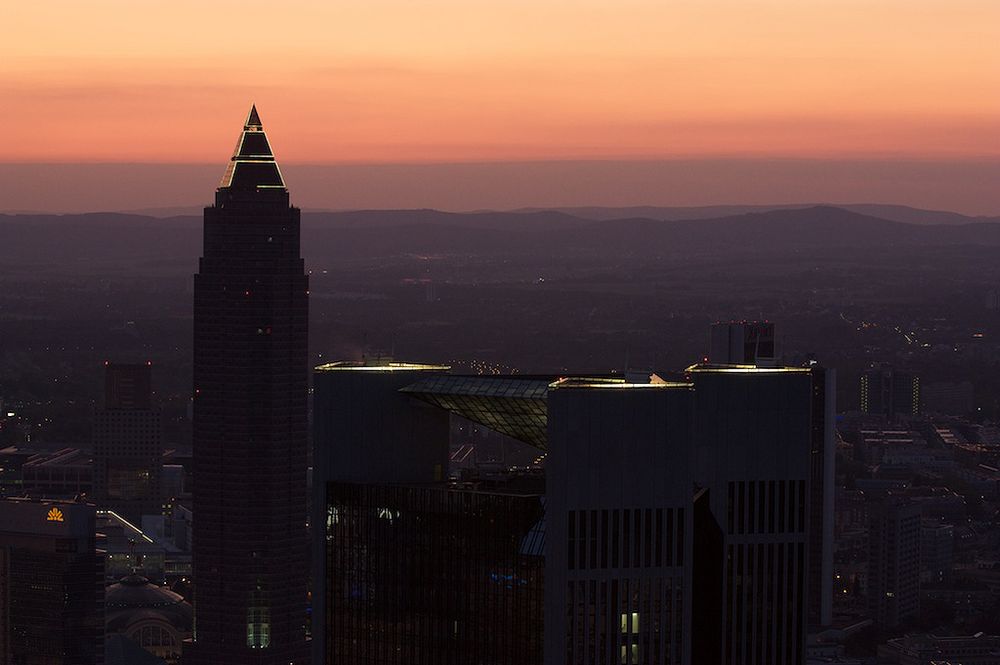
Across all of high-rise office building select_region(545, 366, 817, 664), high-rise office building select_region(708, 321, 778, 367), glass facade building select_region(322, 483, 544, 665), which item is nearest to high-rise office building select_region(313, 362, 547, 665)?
glass facade building select_region(322, 483, 544, 665)

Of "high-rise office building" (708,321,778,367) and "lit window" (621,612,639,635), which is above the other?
"high-rise office building" (708,321,778,367)

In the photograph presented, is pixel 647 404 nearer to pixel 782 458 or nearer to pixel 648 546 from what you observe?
pixel 648 546

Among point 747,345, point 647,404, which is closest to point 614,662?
point 647,404

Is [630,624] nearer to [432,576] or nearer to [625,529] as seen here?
[625,529]

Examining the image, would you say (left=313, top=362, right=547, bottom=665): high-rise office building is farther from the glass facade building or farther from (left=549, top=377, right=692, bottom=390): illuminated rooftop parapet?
(left=549, top=377, right=692, bottom=390): illuminated rooftop parapet

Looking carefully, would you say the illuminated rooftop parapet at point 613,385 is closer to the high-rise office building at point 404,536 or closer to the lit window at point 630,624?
the high-rise office building at point 404,536

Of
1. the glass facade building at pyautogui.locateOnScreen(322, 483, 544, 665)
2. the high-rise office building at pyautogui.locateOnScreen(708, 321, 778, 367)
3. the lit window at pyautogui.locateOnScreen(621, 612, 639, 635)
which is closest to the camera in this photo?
the lit window at pyautogui.locateOnScreen(621, 612, 639, 635)

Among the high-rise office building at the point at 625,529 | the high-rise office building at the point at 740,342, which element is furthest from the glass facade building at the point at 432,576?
the high-rise office building at the point at 740,342

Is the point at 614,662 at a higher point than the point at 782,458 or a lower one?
lower

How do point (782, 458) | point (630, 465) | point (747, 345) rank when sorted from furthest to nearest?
point (747, 345) < point (782, 458) < point (630, 465)
